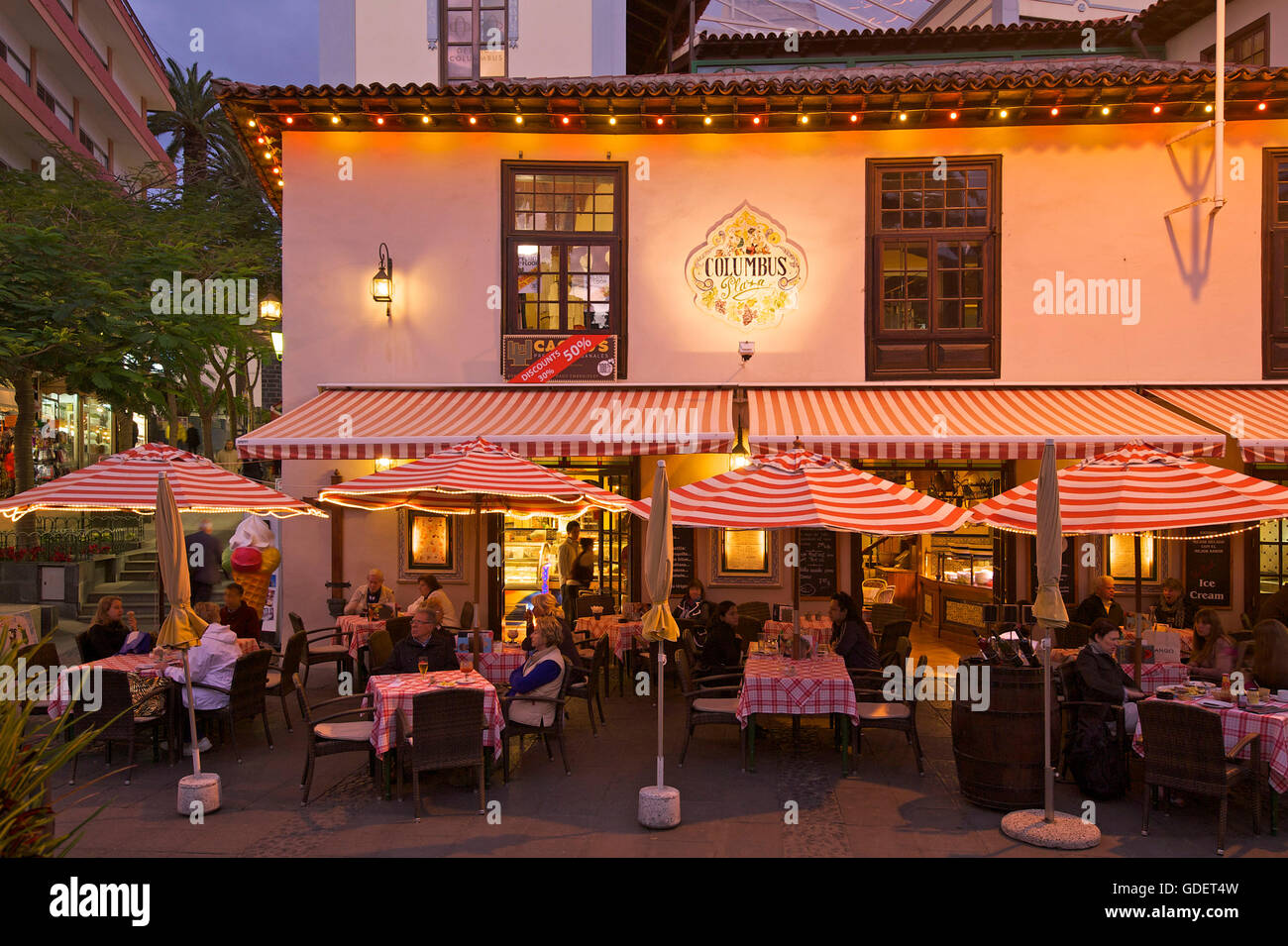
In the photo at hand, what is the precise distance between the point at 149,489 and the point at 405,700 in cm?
423

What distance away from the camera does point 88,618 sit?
17.6 metres

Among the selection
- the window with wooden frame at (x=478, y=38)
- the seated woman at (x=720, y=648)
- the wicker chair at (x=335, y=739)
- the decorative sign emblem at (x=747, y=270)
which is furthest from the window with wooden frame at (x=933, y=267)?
the wicker chair at (x=335, y=739)

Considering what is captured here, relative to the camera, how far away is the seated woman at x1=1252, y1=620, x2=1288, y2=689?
8.06 m

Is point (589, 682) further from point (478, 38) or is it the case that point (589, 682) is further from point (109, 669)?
point (478, 38)

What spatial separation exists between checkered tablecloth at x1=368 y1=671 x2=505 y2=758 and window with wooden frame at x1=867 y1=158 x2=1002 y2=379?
8057 mm

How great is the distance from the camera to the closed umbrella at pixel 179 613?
7.09m

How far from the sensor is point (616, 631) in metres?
11.7

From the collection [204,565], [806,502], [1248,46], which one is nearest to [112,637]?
[806,502]

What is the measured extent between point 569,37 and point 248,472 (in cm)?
2613

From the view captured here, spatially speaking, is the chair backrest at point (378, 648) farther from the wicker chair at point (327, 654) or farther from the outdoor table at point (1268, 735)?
the outdoor table at point (1268, 735)

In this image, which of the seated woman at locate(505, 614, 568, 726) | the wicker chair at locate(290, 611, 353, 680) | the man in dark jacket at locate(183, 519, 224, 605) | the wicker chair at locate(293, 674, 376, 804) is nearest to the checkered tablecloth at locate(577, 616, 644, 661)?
the wicker chair at locate(290, 611, 353, 680)

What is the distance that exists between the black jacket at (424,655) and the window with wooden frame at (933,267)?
7769 millimetres

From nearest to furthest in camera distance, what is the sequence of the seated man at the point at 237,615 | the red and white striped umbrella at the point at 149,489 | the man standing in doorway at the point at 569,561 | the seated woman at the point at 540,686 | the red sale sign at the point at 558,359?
the seated woman at the point at 540,686 → the red and white striped umbrella at the point at 149,489 → the seated man at the point at 237,615 → the red sale sign at the point at 558,359 → the man standing in doorway at the point at 569,561

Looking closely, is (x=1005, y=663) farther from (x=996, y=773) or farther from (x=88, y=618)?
(x=88, y=618)
